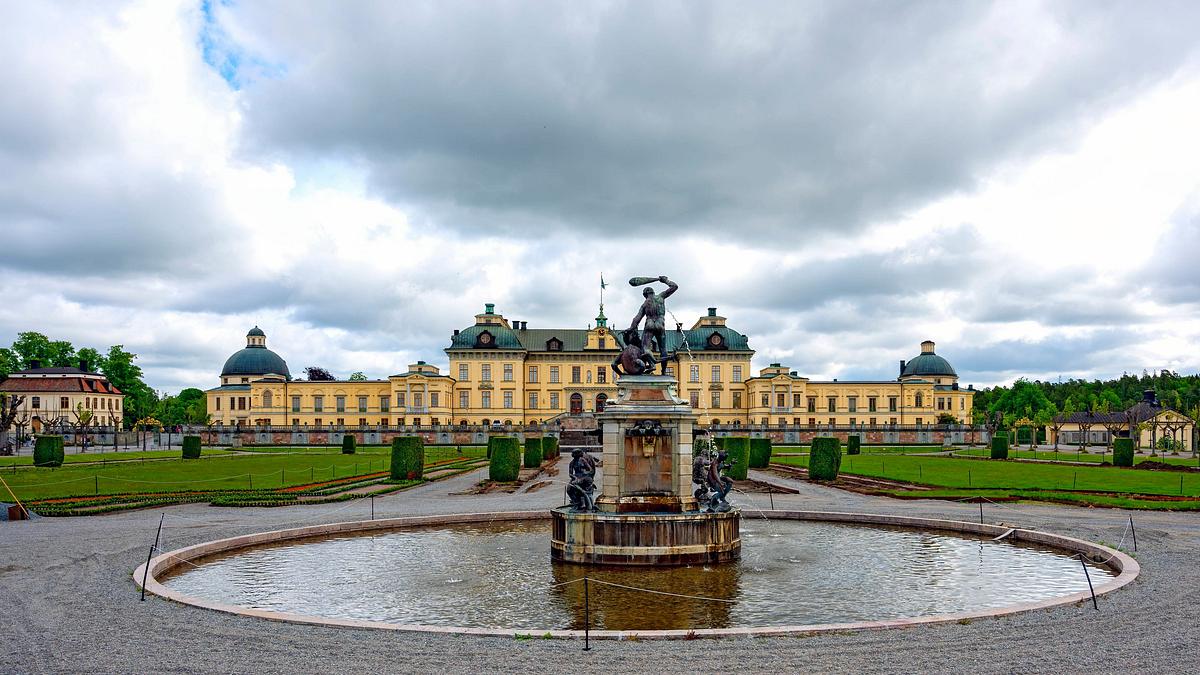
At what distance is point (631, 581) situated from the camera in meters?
15.3

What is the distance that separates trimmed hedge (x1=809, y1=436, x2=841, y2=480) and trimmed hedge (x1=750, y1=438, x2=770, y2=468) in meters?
9.89

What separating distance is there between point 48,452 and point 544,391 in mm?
61420

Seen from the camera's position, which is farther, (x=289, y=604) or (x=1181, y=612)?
(x=289, y=604)

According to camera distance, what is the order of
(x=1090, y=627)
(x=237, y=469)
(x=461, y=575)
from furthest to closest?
(x=237, y=469) < (x=461, y=575) < (x=1090, y=627)

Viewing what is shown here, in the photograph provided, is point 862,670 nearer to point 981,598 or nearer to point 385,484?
point 981,598

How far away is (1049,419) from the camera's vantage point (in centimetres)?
10906

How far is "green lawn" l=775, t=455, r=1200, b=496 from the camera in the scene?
109 feet

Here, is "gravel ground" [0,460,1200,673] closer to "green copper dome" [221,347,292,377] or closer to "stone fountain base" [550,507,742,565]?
"stone fountain base" [550,507,742,565]

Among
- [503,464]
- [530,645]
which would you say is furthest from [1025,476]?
[530,645]

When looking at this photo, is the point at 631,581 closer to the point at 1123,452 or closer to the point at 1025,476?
the point at 1025,476

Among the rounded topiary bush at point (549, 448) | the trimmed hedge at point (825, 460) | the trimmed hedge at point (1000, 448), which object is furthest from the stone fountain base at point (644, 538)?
the trimmed hedge at point (1000, 448)

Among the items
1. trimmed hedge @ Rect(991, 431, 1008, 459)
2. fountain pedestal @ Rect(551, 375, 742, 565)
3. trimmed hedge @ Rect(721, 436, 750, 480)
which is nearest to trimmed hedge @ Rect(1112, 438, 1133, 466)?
trimmed hedge @ Rect(991, 431, 1008, 459)

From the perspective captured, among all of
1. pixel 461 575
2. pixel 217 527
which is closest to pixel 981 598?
pixel 461 575

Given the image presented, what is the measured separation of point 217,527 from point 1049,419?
108244mm
